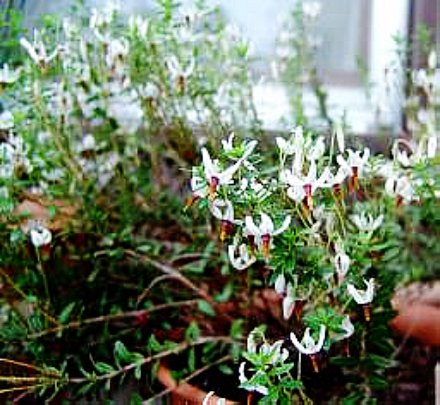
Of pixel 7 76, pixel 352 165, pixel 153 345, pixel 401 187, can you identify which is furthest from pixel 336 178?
pixel 7 76

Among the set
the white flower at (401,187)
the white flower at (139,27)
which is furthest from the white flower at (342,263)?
the white flower at (139,27)

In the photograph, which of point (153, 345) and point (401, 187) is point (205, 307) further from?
point (401, 187)

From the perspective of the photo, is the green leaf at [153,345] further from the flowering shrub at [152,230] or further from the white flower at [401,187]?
the white flower at [401,187]

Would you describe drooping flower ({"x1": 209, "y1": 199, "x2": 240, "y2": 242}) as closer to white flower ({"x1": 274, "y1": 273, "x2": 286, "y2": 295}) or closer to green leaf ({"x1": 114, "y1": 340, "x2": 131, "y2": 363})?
white flower ({"x1": 274, "y1": 273, "x2": 286, "y2": 295})

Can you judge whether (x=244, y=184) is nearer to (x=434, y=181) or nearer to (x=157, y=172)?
(x=434, y=181)

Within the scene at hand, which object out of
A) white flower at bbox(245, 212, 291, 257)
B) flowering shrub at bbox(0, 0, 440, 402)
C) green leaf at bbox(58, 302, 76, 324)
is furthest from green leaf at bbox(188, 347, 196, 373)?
white flower at bbox(245, 212, 291, 257)

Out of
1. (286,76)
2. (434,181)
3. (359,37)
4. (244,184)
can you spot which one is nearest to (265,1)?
(359,37)
